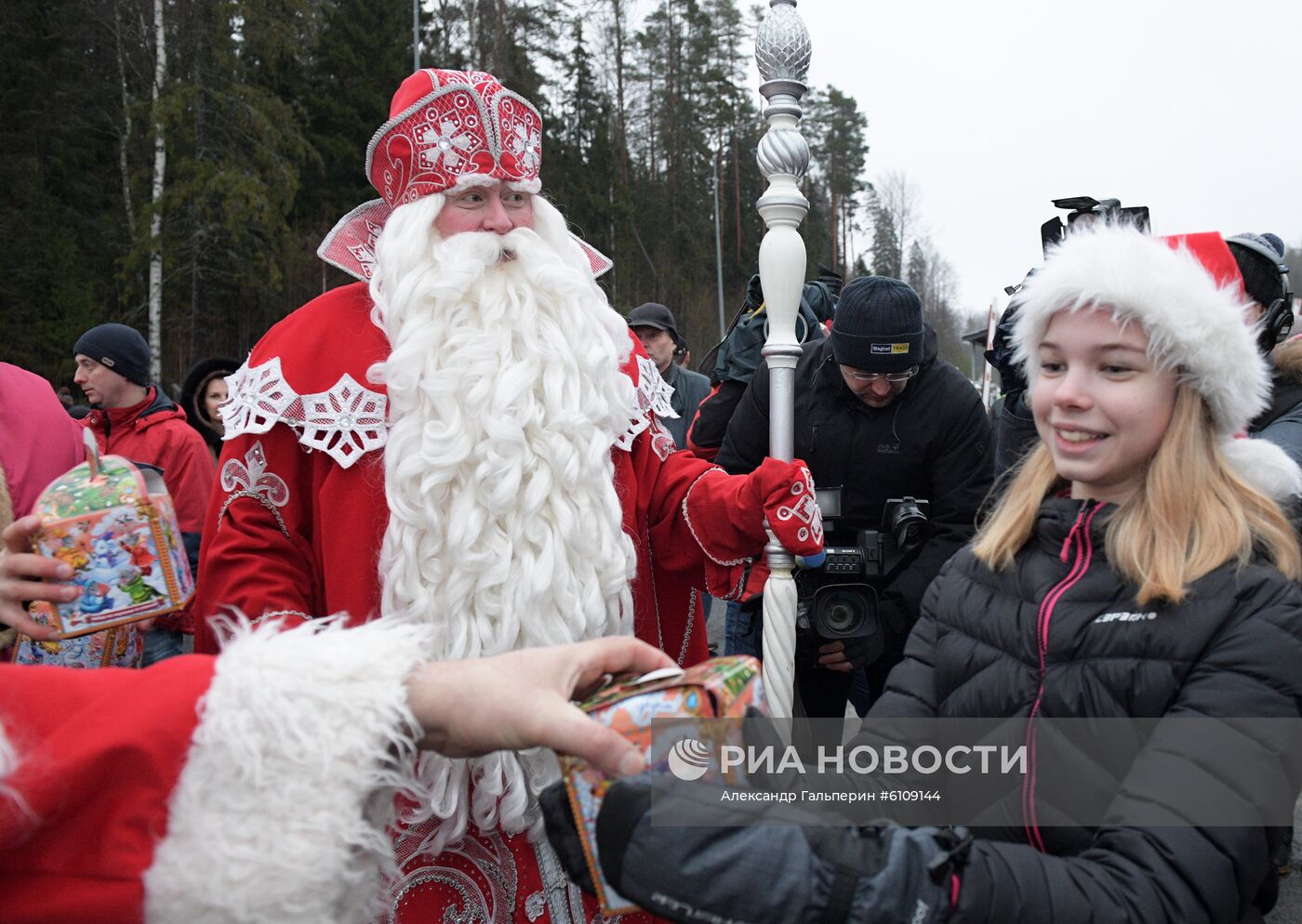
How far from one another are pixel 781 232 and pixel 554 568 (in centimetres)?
133

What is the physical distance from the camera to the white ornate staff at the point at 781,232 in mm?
2729

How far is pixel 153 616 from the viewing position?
61.6 inches

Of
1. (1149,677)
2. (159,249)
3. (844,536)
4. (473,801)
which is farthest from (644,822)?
(159,249)

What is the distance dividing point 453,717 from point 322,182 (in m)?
25.5

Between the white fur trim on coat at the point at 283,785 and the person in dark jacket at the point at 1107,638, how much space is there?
0.98 feet

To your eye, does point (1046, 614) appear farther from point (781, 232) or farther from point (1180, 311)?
point (781, 232)

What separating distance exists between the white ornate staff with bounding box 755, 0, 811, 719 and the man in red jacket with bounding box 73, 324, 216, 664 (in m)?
2.74

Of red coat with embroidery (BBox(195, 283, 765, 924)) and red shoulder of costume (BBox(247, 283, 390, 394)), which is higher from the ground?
red shoulder of costume (BBox(247, 283, 390, 394))

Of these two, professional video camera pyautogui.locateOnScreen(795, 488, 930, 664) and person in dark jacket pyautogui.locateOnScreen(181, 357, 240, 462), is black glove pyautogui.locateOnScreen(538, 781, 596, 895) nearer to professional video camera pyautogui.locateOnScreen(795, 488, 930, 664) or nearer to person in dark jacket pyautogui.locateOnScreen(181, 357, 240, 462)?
professional video camera pyautogui.locateOnScreen(795, 488, 930, 664)

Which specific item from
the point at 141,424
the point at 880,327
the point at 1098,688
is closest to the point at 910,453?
the point at 880,327

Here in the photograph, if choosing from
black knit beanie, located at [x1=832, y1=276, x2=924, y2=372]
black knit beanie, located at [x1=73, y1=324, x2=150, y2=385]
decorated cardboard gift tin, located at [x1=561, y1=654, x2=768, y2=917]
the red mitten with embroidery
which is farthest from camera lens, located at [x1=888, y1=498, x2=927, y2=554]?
black knit beanie, located at [x1=73, y1=324, x2=150, y2=385]

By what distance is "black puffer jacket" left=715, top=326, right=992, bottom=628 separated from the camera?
328cm

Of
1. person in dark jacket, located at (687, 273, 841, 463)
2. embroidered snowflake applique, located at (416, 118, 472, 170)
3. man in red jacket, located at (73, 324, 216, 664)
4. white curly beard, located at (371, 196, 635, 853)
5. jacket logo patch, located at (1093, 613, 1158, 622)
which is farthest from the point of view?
man in red jacket, located at (73, 324, 216, 664)

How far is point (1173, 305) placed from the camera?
1461 mm
